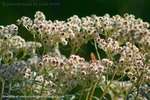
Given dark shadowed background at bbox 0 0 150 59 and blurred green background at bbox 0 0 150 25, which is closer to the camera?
dark shadowed background at bbox 0 0 150 59

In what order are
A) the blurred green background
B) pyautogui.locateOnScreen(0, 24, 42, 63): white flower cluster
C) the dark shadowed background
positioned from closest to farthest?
pyautogui.locateOnScreen(0, 24, 42, 63): white flower cluster, the dark shadowed background, the blurred green background

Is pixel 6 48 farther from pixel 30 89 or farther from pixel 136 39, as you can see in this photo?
pixel 136 39

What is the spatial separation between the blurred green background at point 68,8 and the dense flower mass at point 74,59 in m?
25.4

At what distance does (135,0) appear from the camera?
148 feet

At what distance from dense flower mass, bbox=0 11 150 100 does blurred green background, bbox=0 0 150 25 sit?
83.2 feet

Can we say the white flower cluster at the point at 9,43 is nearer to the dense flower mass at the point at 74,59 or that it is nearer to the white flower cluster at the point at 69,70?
the dense flower mass at the point at 74,59

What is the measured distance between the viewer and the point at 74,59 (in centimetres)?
354

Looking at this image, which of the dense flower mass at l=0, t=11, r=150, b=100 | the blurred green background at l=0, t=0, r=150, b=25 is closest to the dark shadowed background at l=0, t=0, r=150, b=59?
the blurred green background at l=0, t=0, r=150, b=25

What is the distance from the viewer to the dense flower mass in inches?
139

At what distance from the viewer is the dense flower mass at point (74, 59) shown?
139 inches

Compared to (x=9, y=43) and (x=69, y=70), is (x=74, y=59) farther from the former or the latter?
(x=9, y=43)

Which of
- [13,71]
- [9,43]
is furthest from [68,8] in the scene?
[13,71]

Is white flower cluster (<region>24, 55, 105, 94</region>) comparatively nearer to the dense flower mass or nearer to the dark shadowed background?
the dense flower mass

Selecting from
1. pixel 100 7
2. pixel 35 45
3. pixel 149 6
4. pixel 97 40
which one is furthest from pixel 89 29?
pixel 149 6
